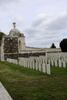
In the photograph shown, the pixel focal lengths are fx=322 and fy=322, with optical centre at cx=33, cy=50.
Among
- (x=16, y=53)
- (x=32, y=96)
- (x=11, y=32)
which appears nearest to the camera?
(x=32, y=96)

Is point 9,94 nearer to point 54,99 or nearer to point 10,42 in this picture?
point 54,99

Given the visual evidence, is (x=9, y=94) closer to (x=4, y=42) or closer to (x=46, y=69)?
(x=46, y=69)

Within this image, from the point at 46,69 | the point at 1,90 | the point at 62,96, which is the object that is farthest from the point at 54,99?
the point at 46,69

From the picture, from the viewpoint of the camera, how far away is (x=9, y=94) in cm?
990

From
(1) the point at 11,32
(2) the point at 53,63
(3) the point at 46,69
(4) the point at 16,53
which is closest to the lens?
(3) the point at 46,69

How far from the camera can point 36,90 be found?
10531 millimetres

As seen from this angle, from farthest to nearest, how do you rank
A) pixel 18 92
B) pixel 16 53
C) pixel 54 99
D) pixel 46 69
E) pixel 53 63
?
pixel 16 53 → pixel 53 63 → pixel 46 69 → pixel 18 92 → pixel 54 99

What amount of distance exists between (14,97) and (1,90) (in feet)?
4.89

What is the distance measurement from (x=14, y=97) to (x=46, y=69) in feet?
28.3

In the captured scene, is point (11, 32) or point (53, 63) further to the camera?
point (11, 32)

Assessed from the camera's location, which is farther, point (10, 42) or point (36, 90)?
point (10, 42)

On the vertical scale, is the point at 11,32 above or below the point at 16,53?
above

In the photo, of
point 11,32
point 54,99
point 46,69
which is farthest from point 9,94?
point 11,32

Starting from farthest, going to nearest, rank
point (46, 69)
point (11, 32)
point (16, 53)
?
point (11, 32), point (16, 53), point (46, 69)
